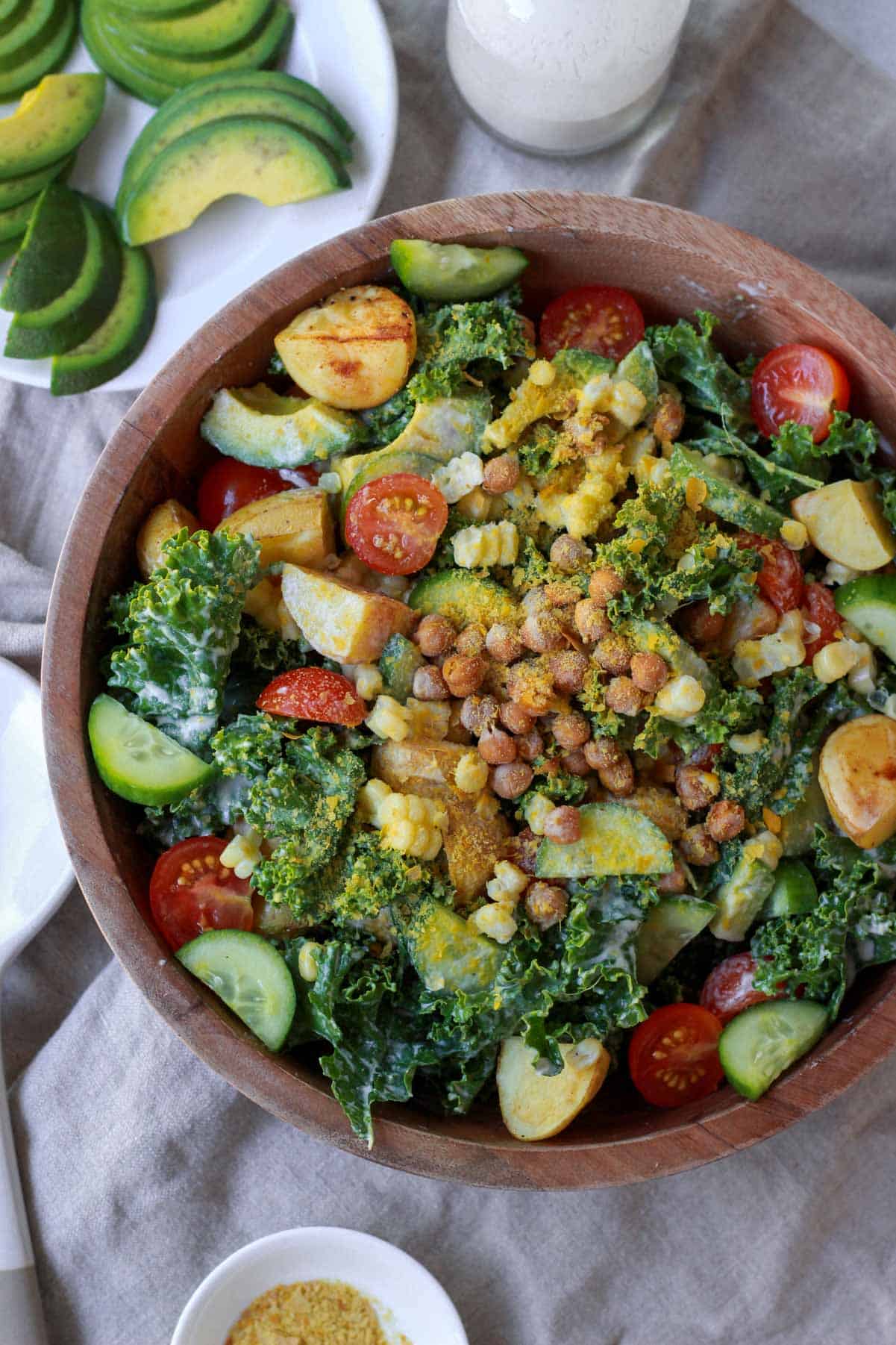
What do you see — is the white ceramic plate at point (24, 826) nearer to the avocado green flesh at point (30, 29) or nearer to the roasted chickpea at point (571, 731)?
the roasted chickpea at point (571, 731)

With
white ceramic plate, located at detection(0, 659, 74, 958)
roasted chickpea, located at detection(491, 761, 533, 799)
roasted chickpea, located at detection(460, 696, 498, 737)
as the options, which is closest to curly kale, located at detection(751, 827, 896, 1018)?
roasted chickpea, located at detection(491, 761, 533, 799)

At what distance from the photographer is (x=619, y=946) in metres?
2.45

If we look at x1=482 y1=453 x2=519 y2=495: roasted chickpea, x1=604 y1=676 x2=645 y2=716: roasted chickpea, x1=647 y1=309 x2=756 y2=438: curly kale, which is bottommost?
x1=604 y1=676 x2=645 y2=716: roasted chickpea

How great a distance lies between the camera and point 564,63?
2.97m

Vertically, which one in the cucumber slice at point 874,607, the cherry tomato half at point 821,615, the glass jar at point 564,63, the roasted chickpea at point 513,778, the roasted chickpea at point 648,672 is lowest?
the roasted chickpea at point 513,778

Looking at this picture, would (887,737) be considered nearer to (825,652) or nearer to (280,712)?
(825,652)

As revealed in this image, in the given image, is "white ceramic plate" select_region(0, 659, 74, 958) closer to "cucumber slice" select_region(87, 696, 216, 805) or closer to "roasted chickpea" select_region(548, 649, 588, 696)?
"cucumber slice" select_region(87, 696, 216, 805)

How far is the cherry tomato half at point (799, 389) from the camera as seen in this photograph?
8.61ft

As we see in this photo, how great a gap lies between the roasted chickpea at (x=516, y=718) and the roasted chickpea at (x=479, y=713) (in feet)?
0.08

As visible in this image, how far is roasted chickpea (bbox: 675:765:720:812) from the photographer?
2.49m

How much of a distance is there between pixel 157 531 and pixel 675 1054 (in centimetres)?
159

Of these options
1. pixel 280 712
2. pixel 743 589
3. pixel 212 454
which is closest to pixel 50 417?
pixel 212 454

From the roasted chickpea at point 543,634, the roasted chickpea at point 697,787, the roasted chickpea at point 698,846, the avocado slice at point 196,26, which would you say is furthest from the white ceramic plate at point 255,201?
the roasted chickpea at point 698,846

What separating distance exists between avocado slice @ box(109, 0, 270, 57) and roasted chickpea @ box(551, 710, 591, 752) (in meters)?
2.06
